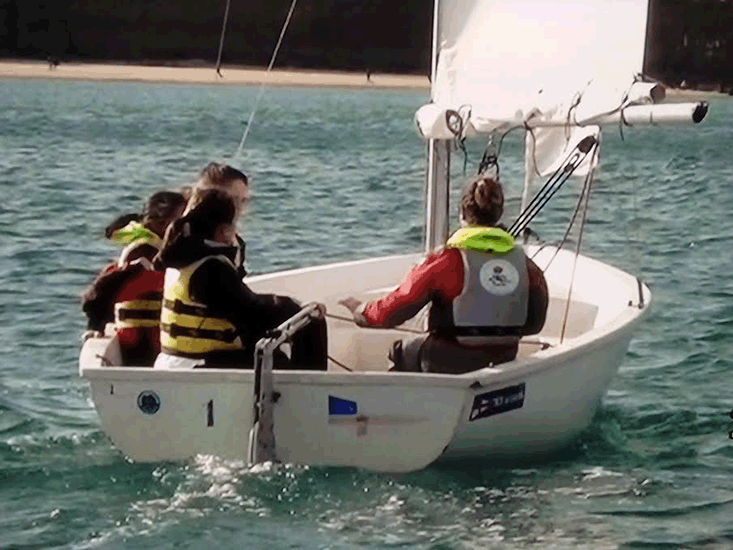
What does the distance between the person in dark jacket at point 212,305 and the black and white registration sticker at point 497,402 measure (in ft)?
2.37

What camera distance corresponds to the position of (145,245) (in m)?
7.36

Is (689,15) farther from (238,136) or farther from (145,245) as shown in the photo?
(145,245)

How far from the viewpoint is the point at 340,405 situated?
22.0 ft

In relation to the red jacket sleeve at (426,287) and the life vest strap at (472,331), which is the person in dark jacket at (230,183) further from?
the life vest strap at (472,331)

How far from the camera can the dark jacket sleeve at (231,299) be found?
6758mm

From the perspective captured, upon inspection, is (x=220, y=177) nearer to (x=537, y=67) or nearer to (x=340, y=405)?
(x=340, y=405)

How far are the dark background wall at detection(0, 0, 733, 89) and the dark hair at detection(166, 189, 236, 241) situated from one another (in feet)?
202

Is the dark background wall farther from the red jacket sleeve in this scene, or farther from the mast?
the red jacket sleeve

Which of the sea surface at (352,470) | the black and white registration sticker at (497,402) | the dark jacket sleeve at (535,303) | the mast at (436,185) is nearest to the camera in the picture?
the sea surface at (352,470)

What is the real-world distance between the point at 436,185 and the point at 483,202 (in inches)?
72.2

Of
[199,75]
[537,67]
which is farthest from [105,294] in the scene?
[199,75]

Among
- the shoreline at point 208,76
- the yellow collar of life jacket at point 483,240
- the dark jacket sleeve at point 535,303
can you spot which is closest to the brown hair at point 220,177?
the yellow collar of life jacket at point 483,240

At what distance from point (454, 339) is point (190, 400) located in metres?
1.12

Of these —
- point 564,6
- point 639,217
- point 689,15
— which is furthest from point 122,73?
point 564,6
